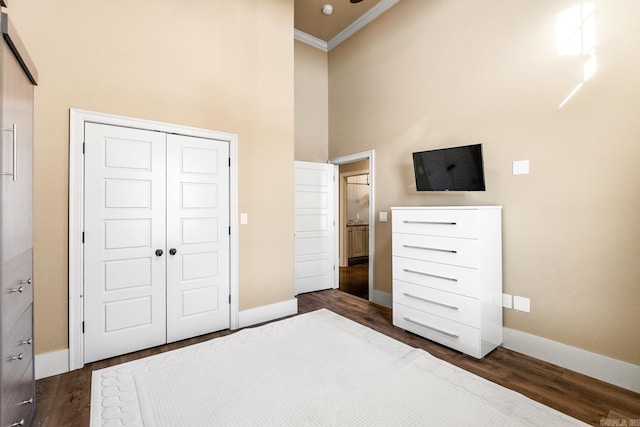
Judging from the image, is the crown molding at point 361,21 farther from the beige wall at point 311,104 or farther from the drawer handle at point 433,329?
the drawer handle at point 433,329

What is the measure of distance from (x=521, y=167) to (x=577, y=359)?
160 centimetres

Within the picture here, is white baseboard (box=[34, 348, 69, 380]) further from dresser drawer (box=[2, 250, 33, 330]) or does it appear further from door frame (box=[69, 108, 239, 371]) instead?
dresser drawer (box=[2, 250, 33, 330])

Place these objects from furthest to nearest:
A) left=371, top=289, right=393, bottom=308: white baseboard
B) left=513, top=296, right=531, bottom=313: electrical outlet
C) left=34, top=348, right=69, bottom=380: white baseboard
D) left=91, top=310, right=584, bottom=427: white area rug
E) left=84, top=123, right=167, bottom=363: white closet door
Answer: left=371, top=289, right=393, bottom=308: white baseboard
left=513, top=296, right=531, bottom=313: electrical outlet
left=84, top=123, right=167, bottom=363: white closet door
left=34, top=348, right=69, bottom=380: white baseboard
left=91, top=310, right=584, bottom=427: white area rug

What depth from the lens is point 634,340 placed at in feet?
6.79

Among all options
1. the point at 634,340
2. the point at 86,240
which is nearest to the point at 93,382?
the point at 86,240

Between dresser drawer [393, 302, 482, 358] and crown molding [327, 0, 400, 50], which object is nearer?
dresser drawer [393, 302, 482, 358]

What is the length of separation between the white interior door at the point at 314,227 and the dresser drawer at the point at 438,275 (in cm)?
169

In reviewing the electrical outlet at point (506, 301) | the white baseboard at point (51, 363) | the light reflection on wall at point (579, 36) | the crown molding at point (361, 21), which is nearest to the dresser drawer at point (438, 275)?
the electrical outlet at point (506, 301)

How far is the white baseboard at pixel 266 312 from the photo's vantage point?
125 inches

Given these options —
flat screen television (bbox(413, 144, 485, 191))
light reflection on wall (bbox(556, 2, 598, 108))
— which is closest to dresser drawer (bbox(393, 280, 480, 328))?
flat screen television (bbox(413, 144, 485, 191))

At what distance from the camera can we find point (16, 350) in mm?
1269

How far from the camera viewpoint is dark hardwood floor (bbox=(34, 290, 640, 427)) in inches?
70.6

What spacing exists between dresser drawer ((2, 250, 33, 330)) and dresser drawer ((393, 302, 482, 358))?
9.41 ft

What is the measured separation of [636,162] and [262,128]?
322cm
